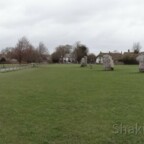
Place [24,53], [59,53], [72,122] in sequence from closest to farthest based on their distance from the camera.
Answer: [72,122]
[24,53]
[59,53]

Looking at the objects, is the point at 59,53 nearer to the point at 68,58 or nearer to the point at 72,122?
the point at 68,58

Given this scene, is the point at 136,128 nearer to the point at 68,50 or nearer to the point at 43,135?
the point at 43,135

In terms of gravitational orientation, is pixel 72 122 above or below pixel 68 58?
below

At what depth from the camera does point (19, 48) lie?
374ft

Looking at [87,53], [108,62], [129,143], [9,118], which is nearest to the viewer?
[129,143]

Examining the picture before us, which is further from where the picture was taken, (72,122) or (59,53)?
(59,53)

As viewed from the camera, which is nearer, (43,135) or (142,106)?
(43,135)

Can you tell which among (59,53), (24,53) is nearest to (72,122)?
(24,53)

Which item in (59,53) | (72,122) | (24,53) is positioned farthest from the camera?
(59,53)

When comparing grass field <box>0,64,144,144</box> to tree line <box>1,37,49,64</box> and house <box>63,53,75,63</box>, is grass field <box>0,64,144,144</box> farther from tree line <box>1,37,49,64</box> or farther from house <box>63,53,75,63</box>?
house <box>63,53,75,63</box>

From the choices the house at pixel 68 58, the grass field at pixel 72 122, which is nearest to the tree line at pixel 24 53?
the house at pixel 68 58

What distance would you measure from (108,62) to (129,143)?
45.7 meters

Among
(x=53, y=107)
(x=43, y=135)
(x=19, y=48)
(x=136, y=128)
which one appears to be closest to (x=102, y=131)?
(x=136, y=128)

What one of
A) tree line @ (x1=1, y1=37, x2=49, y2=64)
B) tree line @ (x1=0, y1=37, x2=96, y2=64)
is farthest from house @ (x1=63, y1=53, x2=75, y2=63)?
tree line @ (x1=1, y1=37, x2=49, y2=64)
